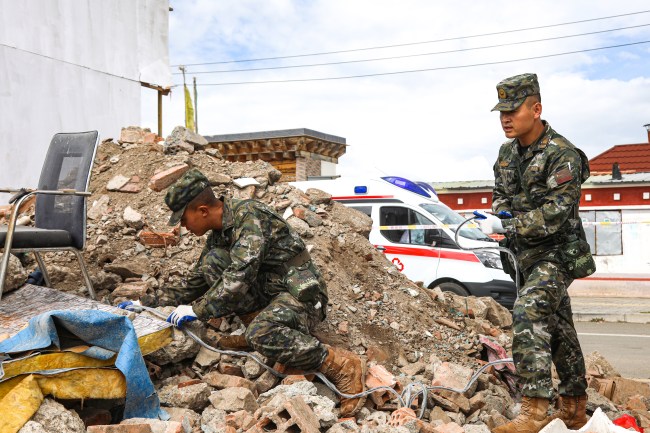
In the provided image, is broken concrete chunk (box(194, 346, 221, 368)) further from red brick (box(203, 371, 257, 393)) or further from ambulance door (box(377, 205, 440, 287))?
ambulance door (box(377, 205, 440, 287))

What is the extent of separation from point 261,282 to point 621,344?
7150mm

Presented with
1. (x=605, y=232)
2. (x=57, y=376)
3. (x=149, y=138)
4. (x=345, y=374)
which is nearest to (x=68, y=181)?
(x=57, y=376)

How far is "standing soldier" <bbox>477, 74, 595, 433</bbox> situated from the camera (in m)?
4.09

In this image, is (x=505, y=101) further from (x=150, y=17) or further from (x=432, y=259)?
(x=150, y=17)

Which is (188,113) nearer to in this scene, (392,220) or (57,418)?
(392,220)

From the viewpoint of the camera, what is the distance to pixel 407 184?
11.5 meters

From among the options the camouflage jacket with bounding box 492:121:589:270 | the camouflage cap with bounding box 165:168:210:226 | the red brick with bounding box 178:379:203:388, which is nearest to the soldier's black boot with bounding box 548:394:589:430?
the camouflage jacket with bounding box 492:121:589:270

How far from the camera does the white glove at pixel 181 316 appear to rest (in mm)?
4520

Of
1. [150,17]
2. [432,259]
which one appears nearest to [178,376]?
[432,259]

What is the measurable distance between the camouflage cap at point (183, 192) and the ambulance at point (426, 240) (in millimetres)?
6418

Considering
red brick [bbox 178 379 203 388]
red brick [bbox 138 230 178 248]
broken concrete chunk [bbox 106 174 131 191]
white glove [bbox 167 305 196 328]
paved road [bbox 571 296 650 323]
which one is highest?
broken concrete chunk [bbox 106 174 131 191]

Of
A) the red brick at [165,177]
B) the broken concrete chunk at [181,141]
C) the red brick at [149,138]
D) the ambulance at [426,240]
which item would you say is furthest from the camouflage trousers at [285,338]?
the ambulance at [426,240]

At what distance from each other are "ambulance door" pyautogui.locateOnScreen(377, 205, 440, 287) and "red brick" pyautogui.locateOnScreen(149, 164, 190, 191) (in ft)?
14.7

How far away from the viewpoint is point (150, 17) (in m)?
13.8
